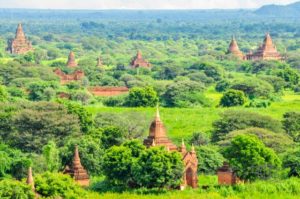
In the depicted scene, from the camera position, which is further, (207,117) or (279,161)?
(207,117)

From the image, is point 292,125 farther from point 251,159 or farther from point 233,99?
point 233,99

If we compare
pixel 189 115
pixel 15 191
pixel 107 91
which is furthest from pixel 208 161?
pixel 107 91

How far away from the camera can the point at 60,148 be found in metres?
46.4

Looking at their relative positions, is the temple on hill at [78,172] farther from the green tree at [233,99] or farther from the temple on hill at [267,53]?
the temple on hill at [267,53]

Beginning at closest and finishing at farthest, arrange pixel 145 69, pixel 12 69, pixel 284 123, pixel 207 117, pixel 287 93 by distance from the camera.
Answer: pixel 284 123 → pixel 207 117 → pixel 287 93 → pixel 12 69 → pixel 145 69

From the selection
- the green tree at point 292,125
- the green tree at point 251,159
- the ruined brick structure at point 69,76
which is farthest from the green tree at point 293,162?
the ruined brick structure at point 69,76

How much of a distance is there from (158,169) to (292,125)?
16469 millimetres

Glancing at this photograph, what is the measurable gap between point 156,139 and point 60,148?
18.0ft

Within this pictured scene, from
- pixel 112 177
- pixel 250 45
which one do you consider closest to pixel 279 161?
pixel 112 177

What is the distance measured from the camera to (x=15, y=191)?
1391 inches

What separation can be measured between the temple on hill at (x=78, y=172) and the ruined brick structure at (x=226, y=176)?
630 cm

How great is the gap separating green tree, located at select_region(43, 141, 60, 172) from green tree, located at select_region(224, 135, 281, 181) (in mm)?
8487

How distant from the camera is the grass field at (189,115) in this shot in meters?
58.4

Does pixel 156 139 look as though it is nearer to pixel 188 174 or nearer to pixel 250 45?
pixel 188 174
